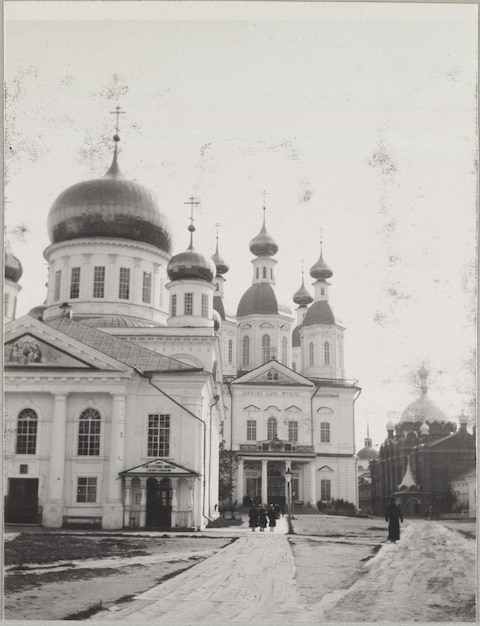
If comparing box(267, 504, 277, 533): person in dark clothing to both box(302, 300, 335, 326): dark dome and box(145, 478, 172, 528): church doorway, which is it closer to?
box(145, 478, 172, 528): church doorway

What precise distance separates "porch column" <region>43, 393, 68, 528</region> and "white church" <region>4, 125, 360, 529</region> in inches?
1.0

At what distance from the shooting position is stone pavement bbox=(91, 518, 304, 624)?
8742 mm

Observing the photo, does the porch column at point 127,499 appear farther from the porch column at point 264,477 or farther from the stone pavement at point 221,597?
the porch column at point 264,477

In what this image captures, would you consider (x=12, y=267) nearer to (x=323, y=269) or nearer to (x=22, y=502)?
(x=22, y=502)

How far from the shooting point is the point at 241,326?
39125mm

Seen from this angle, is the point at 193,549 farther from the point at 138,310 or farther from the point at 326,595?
the point at 138,310

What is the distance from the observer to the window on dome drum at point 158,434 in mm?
14102

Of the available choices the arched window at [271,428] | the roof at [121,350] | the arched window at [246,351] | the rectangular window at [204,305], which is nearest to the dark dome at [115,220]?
the roof at [121,350]

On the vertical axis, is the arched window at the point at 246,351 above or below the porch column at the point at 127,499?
above

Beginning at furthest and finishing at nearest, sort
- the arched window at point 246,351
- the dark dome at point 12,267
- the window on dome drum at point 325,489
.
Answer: the arched window at point 246,351 → the window on dome drum at point 325,489 → the dark dome at point 12,267

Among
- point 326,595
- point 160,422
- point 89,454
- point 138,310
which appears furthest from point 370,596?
point 138,310

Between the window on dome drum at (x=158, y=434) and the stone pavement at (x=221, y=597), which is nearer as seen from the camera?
the stone pavement at (x=221, y=597)

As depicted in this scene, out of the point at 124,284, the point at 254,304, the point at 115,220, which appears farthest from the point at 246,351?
the point at 115,220

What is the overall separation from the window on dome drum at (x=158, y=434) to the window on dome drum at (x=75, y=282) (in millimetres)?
7752
